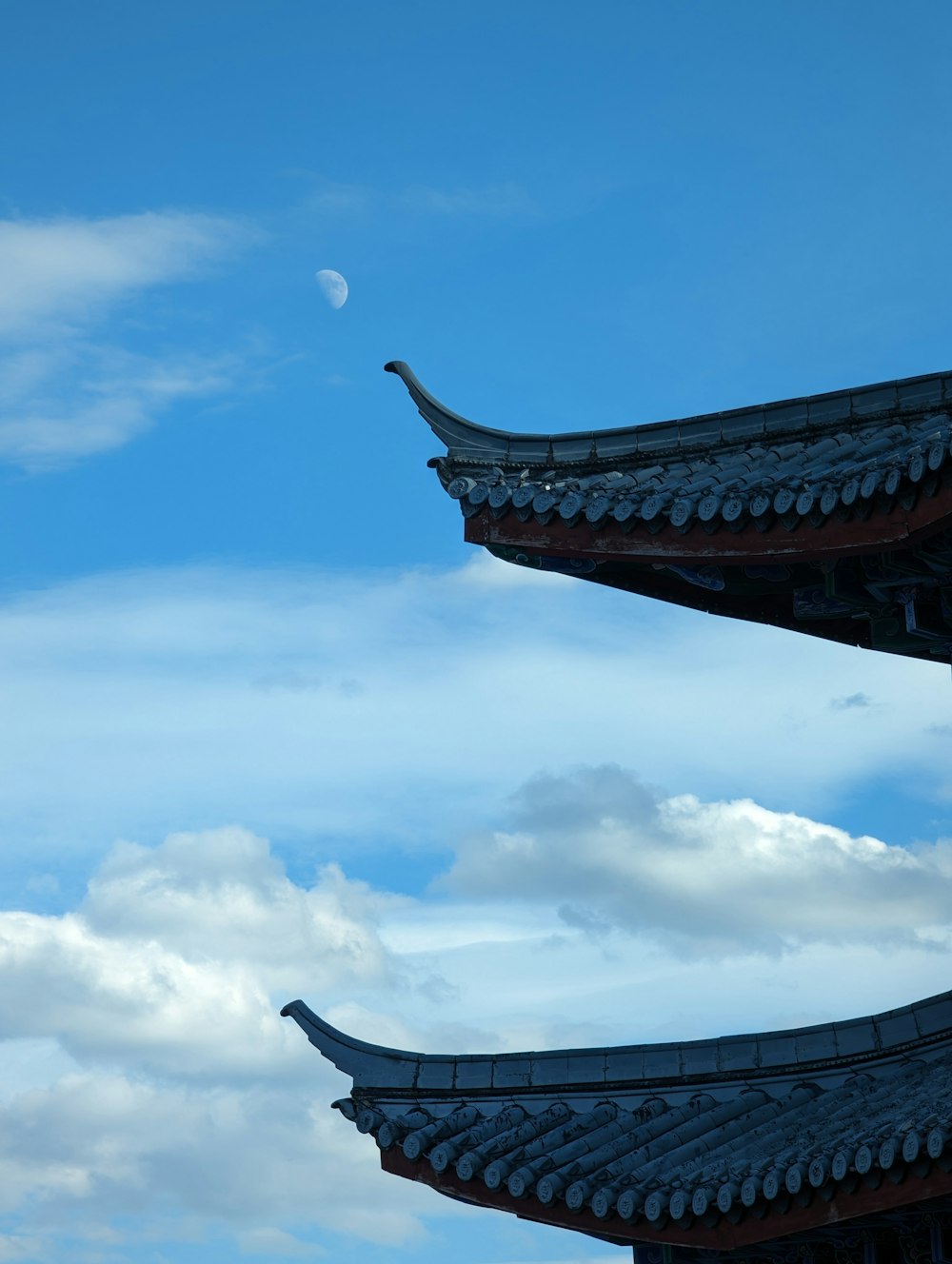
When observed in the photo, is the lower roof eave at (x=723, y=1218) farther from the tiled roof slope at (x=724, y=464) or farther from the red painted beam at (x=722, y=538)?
the tiled roof slope at (x=724, y=464)

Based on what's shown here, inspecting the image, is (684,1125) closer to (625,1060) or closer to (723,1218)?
(625,1060)

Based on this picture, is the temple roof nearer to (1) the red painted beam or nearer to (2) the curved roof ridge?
(1) the red painted beam

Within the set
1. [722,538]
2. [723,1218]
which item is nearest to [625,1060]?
[723,1218]

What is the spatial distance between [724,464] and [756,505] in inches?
59.0

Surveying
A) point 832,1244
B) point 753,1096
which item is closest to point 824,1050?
point 753,1096

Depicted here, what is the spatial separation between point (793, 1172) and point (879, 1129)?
23.9 inches

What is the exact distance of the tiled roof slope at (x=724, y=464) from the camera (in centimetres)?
1189

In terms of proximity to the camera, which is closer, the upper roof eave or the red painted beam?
the red painted beam

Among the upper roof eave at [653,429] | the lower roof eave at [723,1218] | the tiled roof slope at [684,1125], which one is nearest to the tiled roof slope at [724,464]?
the upper roof eave at [653,429]

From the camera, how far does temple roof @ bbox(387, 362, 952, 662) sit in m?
11.9

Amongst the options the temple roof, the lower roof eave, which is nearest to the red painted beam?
the temple roof

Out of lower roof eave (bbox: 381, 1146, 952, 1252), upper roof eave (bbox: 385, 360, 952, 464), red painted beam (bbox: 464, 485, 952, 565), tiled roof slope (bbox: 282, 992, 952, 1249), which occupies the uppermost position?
upper roof eave (bbox: 385, 360, 952, 464)

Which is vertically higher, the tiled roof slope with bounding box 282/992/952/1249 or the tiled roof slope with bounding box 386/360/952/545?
the tiled roof slope with bounding box 386/360/952/545

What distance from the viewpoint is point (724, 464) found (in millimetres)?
13867
